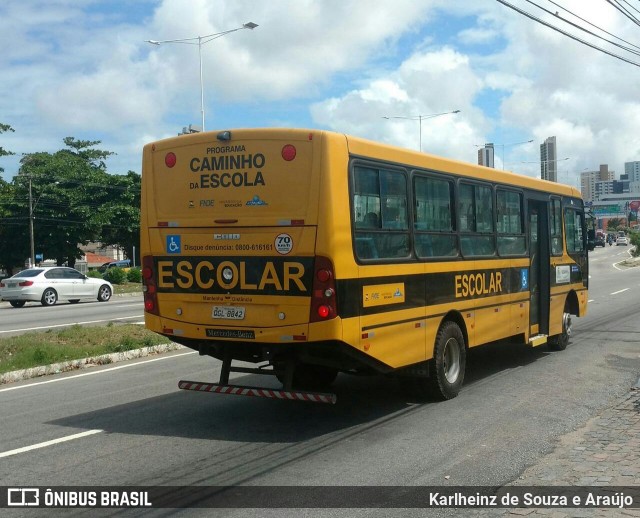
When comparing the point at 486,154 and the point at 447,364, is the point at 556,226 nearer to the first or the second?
the point at 447,364

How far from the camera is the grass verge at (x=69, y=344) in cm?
1207

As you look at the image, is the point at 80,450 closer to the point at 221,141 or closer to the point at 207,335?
the point at 207,335

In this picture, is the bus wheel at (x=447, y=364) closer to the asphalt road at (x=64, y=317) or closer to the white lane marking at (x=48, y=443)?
the white lane marking at (x=48, y=443)

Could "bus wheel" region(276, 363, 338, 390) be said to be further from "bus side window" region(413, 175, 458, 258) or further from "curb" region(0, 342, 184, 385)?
"curb" region(0, 342, 184, 385)

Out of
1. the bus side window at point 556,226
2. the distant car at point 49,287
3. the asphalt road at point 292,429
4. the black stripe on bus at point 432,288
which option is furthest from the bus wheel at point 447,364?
the distant car at point 49,287

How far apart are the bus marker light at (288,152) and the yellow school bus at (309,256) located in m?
0.01

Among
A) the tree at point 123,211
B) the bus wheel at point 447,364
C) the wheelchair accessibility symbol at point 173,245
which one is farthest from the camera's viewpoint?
the tree at point 123,211

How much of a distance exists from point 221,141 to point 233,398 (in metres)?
3.34

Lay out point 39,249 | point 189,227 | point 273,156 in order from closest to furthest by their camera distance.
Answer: point 273,156 → point 189,227 → point 39,249

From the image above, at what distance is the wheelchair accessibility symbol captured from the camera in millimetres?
8039

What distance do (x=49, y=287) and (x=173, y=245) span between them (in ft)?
71.7

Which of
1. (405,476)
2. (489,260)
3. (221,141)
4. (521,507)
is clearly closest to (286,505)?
(405,476)

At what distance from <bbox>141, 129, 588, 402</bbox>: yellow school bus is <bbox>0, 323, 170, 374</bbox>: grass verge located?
4.74m

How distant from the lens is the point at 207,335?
25.6 ft
